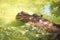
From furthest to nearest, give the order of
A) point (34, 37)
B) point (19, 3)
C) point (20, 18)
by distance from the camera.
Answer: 1. point (19, 3)
2. point (20, 18)
3. point (34, 37)

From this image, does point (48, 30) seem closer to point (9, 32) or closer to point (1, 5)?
point (9, 32)

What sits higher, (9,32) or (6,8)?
(6,8)

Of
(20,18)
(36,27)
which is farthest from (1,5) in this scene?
(36,27)

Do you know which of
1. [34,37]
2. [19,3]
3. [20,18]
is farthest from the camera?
[19,3]

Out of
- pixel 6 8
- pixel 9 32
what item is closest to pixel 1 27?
pixel 9 32

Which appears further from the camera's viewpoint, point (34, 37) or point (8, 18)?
point (8, 18)

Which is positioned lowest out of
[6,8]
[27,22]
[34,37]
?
[34,37]
